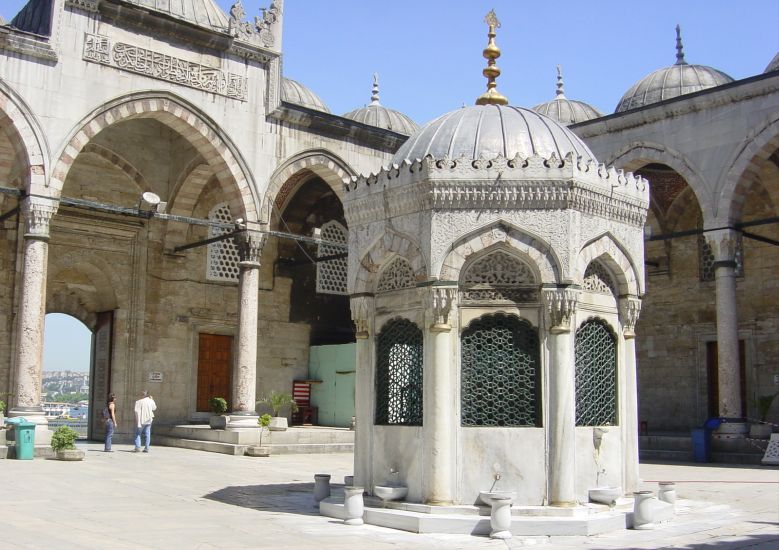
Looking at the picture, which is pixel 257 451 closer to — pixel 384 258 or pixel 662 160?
pixel 384 258

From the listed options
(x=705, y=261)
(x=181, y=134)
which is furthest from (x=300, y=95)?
(x=705, y=261)

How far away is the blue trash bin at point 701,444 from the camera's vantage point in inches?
548

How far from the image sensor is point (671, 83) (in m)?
18.8

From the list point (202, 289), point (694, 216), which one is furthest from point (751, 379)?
point (202, 289)

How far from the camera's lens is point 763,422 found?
1458cm

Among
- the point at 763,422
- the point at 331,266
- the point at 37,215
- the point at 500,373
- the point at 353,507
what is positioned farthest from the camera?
the point at 331,266

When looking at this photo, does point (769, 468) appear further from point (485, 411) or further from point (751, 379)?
point (485, 411)

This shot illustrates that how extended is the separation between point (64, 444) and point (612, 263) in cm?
777

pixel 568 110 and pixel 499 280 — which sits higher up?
pixel 568 110

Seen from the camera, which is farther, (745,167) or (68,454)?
(745,167)

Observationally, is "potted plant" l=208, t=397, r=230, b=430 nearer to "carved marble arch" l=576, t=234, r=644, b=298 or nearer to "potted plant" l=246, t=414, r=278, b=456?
"potted plant" l=246, t=414, r=278, b=456

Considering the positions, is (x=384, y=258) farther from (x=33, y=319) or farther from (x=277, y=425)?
(x=277, y=425)

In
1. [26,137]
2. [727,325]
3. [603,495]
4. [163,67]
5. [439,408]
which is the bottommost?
[603,495]

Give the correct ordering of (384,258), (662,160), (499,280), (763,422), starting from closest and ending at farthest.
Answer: (499,280) < (384,258) < (763,422) < (662,160)
